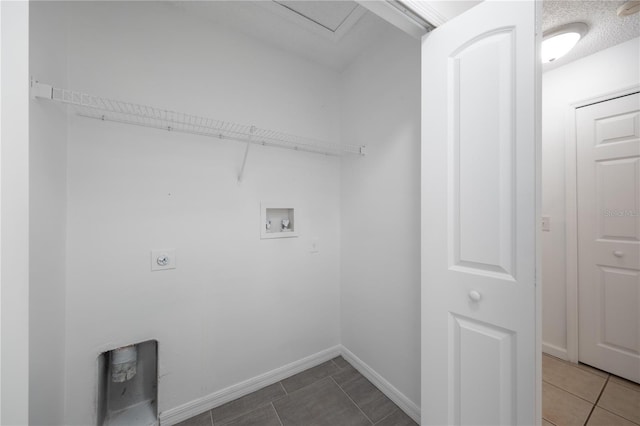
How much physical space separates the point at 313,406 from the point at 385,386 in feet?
1.72

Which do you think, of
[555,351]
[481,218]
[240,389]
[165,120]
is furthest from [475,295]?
[555,351]

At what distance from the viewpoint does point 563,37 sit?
158cm

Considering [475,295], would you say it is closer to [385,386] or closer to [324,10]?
[385,386]

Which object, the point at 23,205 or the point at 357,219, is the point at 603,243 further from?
the point at 23,205

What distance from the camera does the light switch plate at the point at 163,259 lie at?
1.40 m

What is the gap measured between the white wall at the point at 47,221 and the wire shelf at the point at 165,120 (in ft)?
0.28

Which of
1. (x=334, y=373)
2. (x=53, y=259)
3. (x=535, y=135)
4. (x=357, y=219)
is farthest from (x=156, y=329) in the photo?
(x=535, y=135)

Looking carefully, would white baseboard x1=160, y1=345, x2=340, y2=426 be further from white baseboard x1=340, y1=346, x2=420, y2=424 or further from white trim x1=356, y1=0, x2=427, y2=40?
white trim x1=356, y1=0, x2=427, y2=40

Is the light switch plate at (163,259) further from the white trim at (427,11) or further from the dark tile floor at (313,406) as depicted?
the white trim at (427,11)

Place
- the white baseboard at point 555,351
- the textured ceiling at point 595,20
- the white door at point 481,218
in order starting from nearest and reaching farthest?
the white door at point 481,218 → the textured ceiling at point 595,20 → the white baseboard at point 555,351

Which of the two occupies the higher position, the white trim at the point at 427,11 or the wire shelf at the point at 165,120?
the white trim at the point at 427,11

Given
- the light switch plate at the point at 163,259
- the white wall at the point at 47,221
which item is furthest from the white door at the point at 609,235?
the white wall at the point at 47,221

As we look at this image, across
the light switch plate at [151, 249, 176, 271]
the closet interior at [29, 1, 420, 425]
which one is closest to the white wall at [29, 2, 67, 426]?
the closet interior at [29, 1, 420, 425]

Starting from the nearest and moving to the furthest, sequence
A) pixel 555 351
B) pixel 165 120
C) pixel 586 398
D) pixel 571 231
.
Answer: pixel 165 120 → pixel 586 398 → pixel 571 231 → pixel 555 351
